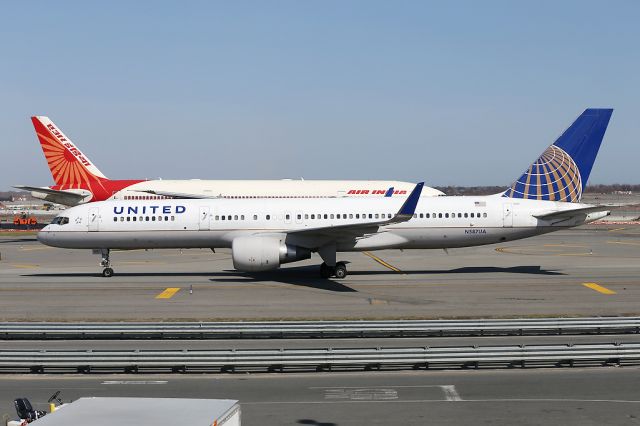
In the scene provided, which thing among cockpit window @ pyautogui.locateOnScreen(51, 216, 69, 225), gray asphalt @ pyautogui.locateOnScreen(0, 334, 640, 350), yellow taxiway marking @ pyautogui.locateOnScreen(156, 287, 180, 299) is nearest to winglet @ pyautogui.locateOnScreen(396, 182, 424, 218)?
yellow taxiway marking @ pyautogui.locateOnScreen(156, 287, 180, 299)

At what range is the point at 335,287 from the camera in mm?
30344

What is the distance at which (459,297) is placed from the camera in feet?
88.7

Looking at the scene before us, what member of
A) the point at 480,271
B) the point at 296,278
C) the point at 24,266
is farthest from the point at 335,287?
the point at 24,266

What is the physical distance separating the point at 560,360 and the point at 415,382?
12.1 ft

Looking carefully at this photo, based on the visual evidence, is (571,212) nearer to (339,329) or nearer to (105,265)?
(339,329)

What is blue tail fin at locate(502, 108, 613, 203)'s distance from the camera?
3522 centimetres

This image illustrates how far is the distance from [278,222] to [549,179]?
14.4 m

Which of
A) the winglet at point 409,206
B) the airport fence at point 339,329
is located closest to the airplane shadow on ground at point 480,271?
the winglet at point 409,206

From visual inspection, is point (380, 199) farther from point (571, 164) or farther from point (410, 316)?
point (410, 316)

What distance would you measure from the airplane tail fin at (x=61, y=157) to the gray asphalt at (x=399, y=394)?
146ft

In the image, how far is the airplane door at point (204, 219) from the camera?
33531mm

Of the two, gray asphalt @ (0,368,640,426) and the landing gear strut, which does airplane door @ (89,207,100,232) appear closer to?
the landing gear strut

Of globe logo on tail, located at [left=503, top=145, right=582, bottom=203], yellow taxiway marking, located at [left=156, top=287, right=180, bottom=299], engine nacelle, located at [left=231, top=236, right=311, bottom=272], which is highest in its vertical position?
globe logo on tail, located at [left=503, top=145, right=582, bottom=203]

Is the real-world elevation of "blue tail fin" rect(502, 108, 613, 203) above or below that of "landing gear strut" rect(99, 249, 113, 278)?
above
